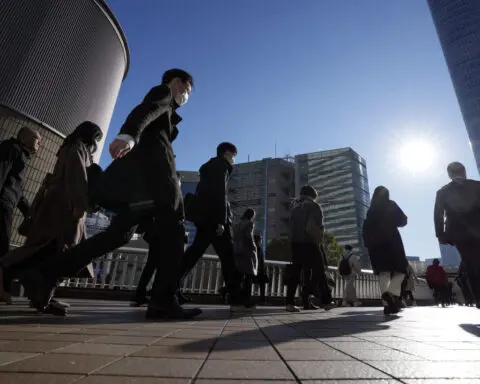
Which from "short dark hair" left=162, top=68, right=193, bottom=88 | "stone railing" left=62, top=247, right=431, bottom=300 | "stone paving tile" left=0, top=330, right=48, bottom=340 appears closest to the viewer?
"stone paving tile" left=0, top=330, right=48, bottom=340

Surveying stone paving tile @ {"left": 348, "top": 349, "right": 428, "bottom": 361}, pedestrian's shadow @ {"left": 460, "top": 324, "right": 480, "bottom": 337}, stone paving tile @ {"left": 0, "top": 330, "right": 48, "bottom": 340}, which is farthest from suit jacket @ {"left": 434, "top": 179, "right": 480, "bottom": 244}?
stone paving tile @ {"left": 0, "top": 330, "right": 48, "bottom": 340}

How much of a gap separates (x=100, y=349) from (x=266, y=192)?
63455 mm

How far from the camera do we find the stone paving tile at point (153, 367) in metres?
0.83

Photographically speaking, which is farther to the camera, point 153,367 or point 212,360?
point 212,360

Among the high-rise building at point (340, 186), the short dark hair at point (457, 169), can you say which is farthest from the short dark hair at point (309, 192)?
the high-rise building at point (340, 186)

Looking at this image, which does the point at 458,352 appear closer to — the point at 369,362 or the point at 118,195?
the point at 369,362

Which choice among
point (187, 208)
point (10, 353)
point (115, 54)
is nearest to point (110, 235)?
point (10, 353)

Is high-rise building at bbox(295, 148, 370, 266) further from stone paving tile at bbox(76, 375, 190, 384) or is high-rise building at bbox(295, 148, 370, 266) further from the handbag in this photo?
stone paving tile at bbox(76, 375, 190, 384)

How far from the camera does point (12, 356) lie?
962 millimetres

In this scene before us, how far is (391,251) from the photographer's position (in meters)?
4.29

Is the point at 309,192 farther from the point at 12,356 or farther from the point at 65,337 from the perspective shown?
the point at 12,356

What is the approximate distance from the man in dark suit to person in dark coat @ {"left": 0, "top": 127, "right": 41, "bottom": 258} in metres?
4.76

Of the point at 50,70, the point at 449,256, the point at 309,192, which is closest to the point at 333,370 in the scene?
the point at 309,192

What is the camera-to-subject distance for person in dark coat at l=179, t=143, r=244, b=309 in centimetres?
363
